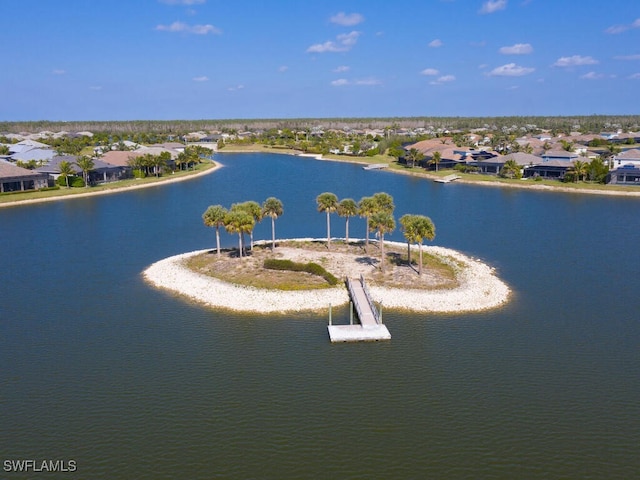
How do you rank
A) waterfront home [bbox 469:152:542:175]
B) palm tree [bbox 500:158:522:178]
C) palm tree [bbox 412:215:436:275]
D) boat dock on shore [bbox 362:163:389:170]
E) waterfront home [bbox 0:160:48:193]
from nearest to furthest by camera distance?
palm tree [bbox 412:215:436:275] → waterfront home [bbox 0:160:48:193] → palm tree [bbox 500:158:522:178] → waterfront home [bbox 469:152:542:175] → boat dock on shore [bbox 362:163:389:170]

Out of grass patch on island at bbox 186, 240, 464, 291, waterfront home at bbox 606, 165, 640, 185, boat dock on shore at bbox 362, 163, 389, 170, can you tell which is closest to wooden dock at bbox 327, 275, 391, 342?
grass patch on island at bbox 186, 240, 464, 291

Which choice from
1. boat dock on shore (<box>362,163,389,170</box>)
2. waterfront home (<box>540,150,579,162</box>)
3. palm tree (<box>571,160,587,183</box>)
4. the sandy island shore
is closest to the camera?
the sandy island shore

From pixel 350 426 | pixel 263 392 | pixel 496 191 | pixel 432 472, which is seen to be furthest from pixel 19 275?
pixel 496 191

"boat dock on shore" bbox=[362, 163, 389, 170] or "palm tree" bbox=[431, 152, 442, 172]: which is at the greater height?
"palm tree" bbox=[431, 152, 442, 172]

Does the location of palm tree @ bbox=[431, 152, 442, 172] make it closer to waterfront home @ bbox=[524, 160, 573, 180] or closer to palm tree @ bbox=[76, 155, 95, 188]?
waterfront home @ bbox=[524, 160, 573, 180]

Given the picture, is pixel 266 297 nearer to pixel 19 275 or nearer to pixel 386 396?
pixel 386 396
